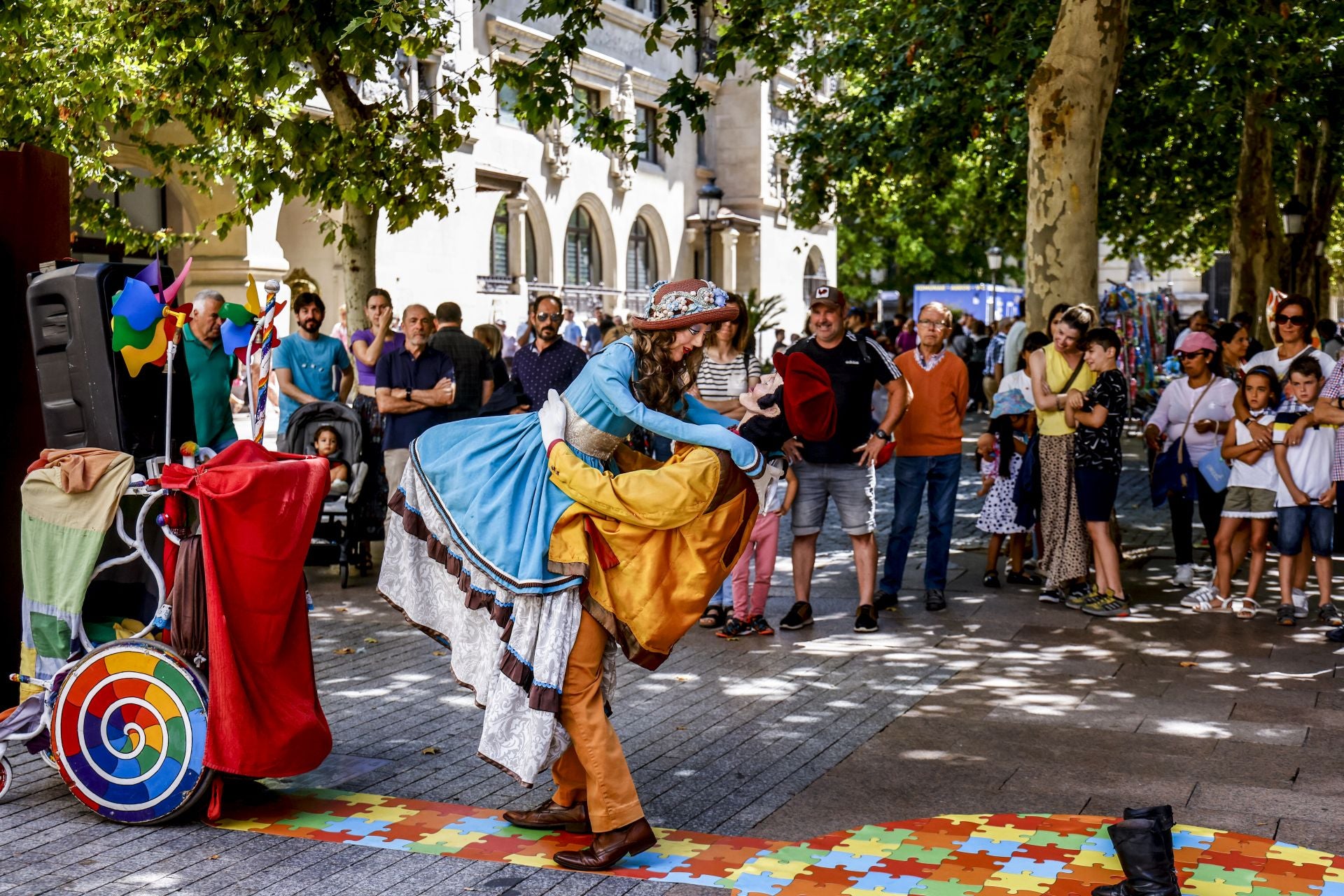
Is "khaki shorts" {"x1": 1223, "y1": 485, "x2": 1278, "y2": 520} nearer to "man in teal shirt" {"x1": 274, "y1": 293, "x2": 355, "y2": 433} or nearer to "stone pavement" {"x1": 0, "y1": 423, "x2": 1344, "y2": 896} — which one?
"stone pavement" {"x1": 0, "y1": 423, "x2": 1344, "y2": 896}

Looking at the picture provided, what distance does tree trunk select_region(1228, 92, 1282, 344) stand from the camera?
20781 mm

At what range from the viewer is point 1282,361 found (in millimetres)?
10109

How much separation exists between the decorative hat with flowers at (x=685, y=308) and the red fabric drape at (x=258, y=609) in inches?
55.3

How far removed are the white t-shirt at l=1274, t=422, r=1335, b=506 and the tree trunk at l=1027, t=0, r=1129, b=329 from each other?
251 centimetres

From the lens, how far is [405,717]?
6.90 metres

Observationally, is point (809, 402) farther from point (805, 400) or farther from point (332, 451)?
point (332, 451)

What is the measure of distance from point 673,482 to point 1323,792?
2.94 metres

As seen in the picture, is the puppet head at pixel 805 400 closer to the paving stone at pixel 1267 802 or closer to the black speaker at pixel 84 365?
the paving stone at pixel 1267 802

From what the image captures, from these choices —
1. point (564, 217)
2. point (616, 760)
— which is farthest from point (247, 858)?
point (564, 217)

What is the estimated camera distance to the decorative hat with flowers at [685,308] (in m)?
5.02

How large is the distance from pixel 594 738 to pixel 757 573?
4.07 m

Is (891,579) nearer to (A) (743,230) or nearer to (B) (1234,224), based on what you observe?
(B) (1234,224)

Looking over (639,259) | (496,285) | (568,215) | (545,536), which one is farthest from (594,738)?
(639,259)

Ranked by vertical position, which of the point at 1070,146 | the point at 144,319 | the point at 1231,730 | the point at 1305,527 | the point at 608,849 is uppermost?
the point at 1070,146
